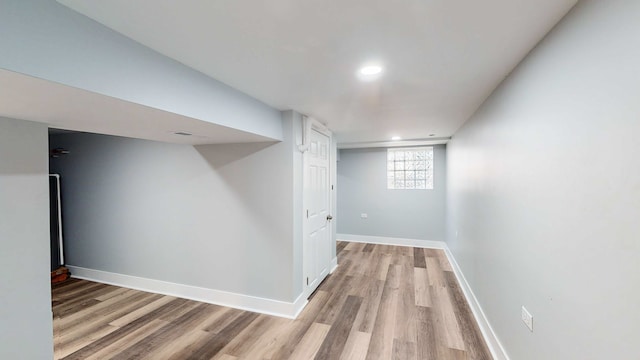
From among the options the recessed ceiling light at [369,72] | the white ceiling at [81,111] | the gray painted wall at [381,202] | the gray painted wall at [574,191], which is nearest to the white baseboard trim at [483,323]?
the gray painted wall at [574,191]

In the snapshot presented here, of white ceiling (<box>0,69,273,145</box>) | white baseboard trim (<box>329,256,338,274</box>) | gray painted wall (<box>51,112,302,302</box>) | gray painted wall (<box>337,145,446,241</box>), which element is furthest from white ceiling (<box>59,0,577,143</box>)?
gray painted wall (<box>337,145,446,241</box>)

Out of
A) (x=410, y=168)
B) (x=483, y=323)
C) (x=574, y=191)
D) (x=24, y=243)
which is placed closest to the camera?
(x=574, y=191)

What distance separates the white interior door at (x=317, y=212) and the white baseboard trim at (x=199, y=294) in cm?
43

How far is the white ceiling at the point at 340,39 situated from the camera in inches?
43.4

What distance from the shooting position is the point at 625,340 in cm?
88

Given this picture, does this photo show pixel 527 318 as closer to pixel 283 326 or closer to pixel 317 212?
pixel 283 326

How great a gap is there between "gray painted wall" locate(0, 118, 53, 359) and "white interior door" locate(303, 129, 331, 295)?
7.17 ft

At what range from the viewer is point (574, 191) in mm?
1145

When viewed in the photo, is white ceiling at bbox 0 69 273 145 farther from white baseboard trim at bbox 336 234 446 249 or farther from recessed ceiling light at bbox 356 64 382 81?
white baseboard trim at bbox 336 234 446 249

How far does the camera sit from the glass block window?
18.7 feet

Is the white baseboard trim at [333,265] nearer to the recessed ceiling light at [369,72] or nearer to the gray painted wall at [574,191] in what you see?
the gray painted wall at [574,191]

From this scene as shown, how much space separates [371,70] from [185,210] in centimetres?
283

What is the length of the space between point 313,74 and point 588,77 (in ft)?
4.65

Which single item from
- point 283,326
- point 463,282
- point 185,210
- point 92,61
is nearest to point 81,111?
point 92,61
